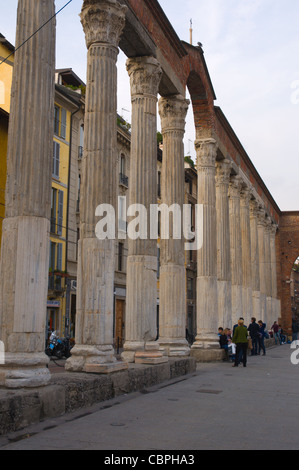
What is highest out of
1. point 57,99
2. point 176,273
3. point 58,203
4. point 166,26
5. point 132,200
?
point 57,99

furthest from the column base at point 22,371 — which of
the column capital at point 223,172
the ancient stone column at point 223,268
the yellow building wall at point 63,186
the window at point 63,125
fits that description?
the window at point 63,125

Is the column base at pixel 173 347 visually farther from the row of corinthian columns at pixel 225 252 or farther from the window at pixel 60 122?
the window at pixel 60 122

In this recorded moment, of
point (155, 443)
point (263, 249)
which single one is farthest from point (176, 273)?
point (263, 249)

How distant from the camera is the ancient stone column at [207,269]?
16062mm

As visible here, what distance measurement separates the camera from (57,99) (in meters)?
24.4

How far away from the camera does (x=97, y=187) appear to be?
29.3ft

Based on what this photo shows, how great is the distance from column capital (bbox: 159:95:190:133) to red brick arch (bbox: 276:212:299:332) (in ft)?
81.0

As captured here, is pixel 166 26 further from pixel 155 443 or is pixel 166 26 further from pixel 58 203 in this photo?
pixel 58 203

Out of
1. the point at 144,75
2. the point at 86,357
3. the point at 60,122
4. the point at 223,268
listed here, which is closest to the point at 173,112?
the point at 144,75

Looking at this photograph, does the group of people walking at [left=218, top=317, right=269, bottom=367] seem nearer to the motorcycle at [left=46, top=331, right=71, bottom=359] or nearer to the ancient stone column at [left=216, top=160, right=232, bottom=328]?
the ancient stone column at [left=216, top=160, right=232, bottom=328]

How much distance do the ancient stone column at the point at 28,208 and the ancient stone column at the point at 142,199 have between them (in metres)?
4.08

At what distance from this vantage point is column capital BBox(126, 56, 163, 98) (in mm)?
11703

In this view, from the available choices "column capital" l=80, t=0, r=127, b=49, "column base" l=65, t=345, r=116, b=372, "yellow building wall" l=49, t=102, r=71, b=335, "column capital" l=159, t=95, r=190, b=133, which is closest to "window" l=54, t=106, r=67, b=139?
Answer: "yellow building wall" l=49, t=102, r=71, b=335
